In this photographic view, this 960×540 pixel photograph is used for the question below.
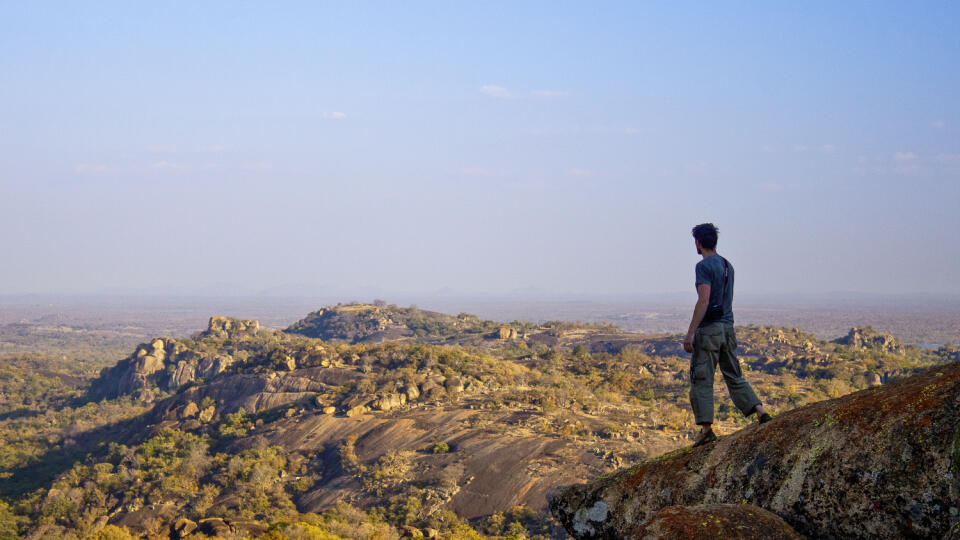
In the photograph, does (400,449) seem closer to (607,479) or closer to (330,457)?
(330,457)

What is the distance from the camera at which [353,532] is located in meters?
19.6

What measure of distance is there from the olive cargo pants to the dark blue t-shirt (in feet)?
0.43

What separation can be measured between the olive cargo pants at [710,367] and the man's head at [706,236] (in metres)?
0.85

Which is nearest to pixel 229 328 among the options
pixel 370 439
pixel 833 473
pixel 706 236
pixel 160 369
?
pixel 160 369

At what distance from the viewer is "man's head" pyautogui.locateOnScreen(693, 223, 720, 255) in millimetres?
7387

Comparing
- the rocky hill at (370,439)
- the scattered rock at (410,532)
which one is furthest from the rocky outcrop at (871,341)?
the scattered rock at (410,532)

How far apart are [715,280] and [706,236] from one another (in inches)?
20.0

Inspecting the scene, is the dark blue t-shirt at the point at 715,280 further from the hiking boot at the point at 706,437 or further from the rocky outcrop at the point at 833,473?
the rocky outcrop at the point at 833,473

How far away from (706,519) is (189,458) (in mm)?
28647

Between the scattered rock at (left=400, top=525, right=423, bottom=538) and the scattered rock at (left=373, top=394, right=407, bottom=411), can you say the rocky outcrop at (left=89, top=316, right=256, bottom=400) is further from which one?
the scattered rock at (left=400, top=525, right=423, bottom=538)

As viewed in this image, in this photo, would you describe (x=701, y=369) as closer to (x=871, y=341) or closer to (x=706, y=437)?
(x=706, y=437)

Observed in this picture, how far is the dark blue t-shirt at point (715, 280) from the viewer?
7.18 meters

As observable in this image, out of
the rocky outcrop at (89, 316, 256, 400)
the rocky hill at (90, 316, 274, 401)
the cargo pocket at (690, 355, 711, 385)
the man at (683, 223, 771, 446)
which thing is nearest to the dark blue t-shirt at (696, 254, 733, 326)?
the man at (683, 223, 771, 446)

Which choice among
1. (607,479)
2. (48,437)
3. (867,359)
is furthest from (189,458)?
(867,359)
